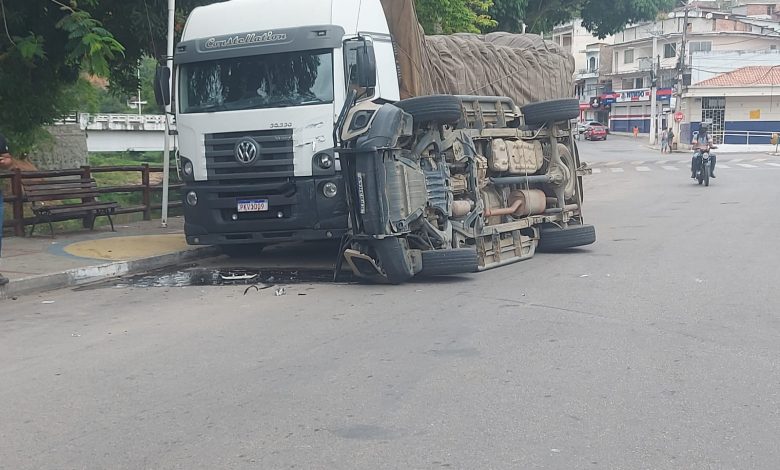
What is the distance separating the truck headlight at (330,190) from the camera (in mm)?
10727

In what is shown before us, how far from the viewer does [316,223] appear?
35.6 feet

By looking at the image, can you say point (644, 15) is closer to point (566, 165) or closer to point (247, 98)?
point (566, 165)

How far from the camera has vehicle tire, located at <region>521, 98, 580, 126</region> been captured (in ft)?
41.3

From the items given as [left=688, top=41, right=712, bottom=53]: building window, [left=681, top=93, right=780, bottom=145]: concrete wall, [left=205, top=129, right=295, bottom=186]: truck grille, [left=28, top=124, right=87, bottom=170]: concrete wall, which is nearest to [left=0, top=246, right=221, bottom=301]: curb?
[left=205, top=129, right=295, bottom=186]: truck grille

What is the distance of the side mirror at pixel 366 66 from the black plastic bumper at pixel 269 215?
→ 47.8 inches

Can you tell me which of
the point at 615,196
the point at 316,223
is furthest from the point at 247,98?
the point at 615,196

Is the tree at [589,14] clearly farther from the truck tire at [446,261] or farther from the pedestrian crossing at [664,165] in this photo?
the truck tire at [446,261]

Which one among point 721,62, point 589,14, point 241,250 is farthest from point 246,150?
point 721,62

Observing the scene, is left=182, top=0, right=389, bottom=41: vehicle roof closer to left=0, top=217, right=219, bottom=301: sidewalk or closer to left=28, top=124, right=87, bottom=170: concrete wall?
left=0, top=217, right=219, bottom=301: sidewalk

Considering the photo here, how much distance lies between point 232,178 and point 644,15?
87.8 ft

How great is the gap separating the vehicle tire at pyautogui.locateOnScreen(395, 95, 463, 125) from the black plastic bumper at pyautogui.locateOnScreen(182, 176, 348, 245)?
49.5 inches

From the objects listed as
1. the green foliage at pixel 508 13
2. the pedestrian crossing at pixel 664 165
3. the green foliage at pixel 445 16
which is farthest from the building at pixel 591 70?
the green foliage at pixel 445 16

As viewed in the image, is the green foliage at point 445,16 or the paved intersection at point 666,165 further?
the paved intersection at point 666,165

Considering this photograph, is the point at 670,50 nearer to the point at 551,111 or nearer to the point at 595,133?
the point at 595,133
